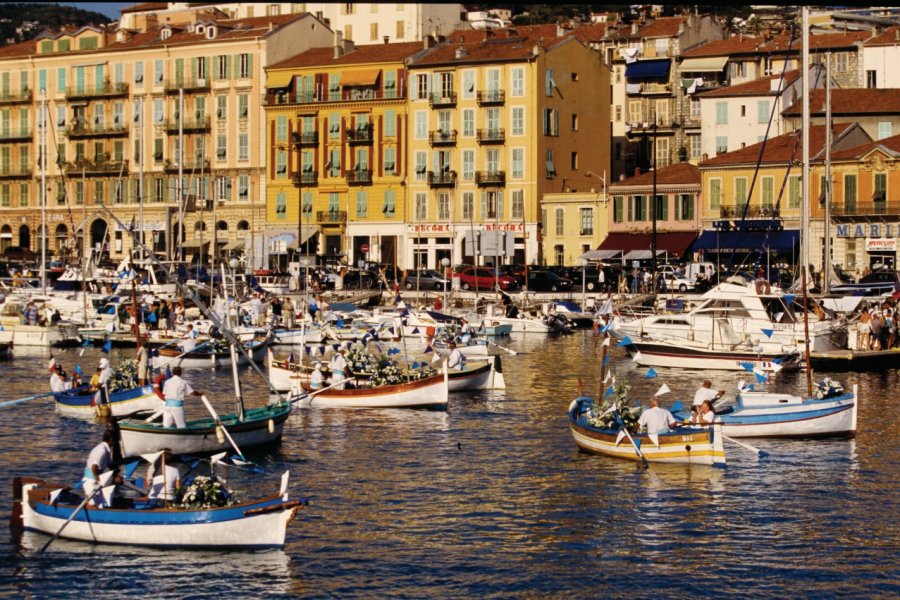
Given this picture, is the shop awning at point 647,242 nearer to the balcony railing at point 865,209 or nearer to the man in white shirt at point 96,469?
the balcony railing at point 865,209

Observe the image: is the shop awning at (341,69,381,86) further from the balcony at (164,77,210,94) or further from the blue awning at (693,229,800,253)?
the blue awning at (693,229,800,253)

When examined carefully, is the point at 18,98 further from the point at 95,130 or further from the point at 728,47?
the point at 728,47

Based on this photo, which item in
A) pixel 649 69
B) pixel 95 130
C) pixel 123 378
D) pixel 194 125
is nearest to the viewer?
pixel 123 378

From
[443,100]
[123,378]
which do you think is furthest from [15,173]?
[123,378]

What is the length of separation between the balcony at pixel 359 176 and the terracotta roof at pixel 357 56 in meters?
7.65

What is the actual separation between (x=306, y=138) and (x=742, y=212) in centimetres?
3273

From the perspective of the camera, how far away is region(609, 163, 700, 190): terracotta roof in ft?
311

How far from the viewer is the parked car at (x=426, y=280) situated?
88938mm

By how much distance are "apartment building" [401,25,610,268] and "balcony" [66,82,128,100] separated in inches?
980

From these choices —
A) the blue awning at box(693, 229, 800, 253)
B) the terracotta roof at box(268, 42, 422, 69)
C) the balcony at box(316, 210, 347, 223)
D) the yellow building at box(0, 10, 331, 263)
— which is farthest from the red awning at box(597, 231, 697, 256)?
the yellow building at box(0, 10, 331, 263)

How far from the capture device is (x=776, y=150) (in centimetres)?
9062

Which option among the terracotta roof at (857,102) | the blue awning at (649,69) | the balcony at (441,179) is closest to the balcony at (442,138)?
the balcony at (441,179)

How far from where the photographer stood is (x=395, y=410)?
44.5 metres

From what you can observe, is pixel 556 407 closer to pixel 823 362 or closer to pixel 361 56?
pixel 823 362
